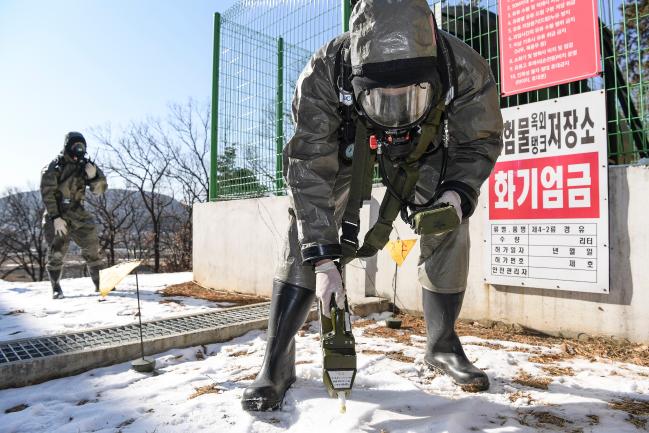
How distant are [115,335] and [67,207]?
3.03 metres

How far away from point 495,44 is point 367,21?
2.27 metres

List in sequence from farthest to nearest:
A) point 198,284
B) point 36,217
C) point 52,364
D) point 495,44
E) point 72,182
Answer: point 36,217 < point 198,284 < point 72,182 < point 495,44 < point 52,364

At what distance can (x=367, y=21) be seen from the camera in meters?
1.39

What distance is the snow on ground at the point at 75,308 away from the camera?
3.21m

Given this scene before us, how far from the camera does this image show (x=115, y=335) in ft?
9.04

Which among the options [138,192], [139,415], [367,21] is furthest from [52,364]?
[138,192]

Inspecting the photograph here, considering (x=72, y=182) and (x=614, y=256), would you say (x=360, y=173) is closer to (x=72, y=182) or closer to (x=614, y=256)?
(x=614, y=256)

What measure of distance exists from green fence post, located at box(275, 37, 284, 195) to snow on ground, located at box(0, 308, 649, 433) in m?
2.63

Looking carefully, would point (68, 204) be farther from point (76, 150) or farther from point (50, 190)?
point (76, 150)

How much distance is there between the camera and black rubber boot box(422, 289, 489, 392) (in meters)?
1.86

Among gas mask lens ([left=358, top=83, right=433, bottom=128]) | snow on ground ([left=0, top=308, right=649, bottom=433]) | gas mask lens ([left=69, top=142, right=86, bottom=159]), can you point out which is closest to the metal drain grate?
snow on ground ([left=0, top=308, right=649, bottom=433])

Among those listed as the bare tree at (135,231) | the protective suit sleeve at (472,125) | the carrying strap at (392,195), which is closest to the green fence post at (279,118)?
the carrying strap at (392,195)

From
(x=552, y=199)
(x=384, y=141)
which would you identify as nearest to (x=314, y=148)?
(x=384, y=141)

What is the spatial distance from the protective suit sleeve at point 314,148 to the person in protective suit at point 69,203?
4.35 metres
